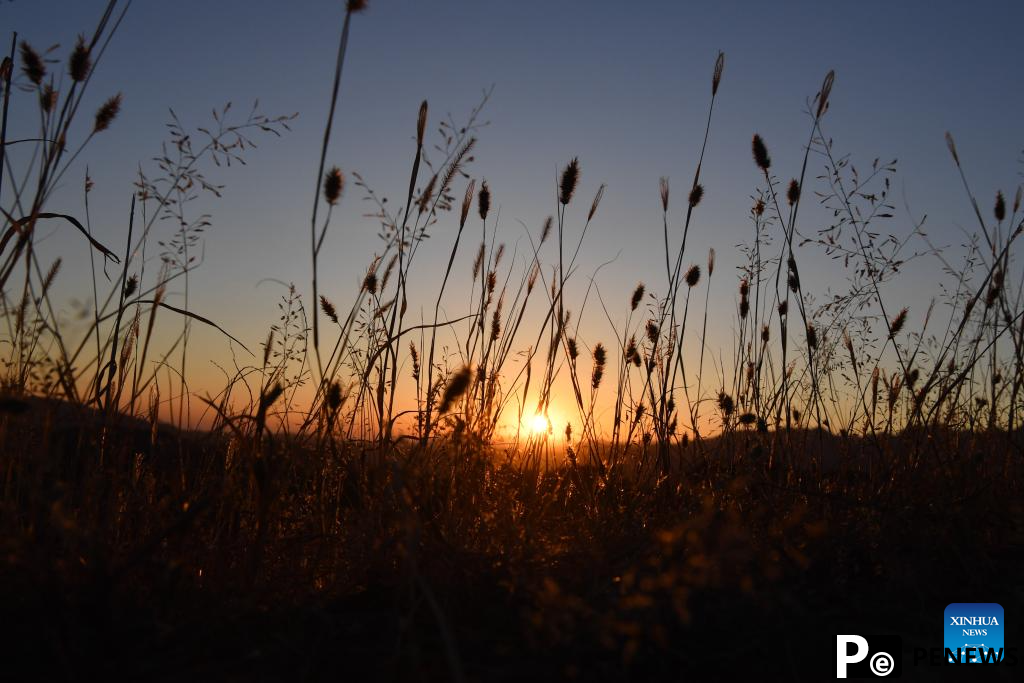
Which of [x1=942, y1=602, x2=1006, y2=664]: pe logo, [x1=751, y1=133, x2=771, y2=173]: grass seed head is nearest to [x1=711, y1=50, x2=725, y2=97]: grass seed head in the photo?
[x1=751, y1=133, x2=771, y2=173]: grass seed head

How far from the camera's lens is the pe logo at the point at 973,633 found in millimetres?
1202

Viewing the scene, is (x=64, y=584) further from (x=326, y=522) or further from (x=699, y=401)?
(x=699, y=401)

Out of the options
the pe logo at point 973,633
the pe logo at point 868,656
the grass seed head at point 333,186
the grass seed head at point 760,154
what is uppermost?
the grass seed head at point 760,154

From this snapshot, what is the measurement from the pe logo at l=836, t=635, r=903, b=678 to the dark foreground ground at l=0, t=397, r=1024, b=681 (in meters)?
0.02

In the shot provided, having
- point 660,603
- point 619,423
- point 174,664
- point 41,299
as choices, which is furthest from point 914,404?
point 41,299

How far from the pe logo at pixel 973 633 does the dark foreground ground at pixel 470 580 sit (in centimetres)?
3

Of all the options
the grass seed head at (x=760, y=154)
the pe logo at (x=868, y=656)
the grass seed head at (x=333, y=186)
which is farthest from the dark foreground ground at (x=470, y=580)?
the grass seed head at (x=760, y=154)

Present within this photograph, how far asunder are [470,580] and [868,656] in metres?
0.78

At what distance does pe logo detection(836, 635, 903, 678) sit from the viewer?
115cm

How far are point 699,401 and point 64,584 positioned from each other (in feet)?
8.57

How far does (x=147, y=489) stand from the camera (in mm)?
1912

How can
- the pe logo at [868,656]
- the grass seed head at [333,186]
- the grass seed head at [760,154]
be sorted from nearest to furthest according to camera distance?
the pe logo at [868,656], the grass seed head at [333,186], the grass seed head at [760,154]

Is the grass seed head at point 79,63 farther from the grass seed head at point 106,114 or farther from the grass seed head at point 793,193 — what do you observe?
the grass seed head at point 793,193

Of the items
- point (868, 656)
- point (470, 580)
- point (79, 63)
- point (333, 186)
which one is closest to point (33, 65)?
point (79, 63)
